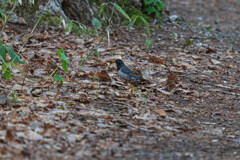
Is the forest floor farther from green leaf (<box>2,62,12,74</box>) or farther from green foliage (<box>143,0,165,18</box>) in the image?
green foliage (<box>143,0,165,18</box>)

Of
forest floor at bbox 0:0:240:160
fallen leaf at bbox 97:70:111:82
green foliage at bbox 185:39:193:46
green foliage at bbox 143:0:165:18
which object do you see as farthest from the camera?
green foliage at bbox 143:0:165:18

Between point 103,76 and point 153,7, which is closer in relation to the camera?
point 103,76

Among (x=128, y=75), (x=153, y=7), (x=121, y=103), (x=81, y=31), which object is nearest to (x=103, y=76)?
(x=128, y=75)

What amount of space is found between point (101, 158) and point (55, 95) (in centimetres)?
135

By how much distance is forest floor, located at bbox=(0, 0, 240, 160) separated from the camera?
9.25 ft

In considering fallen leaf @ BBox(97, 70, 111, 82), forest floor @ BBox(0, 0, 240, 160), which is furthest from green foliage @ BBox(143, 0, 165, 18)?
fallen leaf @ BBox(97, 70, 111, 82)

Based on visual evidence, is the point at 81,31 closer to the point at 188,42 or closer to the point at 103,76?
the point at 188,42

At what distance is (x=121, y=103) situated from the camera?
12.8 ft

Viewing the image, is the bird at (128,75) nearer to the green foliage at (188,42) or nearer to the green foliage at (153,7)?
the green foliage at (188,42)

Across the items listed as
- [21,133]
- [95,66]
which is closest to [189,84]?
[95,66]

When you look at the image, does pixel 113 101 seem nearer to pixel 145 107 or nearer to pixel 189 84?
pixel 145 107

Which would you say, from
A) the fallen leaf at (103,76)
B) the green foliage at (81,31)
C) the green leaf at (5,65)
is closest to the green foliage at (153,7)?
the green foliage at (81,31)

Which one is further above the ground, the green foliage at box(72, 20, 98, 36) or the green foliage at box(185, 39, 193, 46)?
the green foliage at box(72, 20, 98, 36)

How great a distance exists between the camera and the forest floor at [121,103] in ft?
9.25
